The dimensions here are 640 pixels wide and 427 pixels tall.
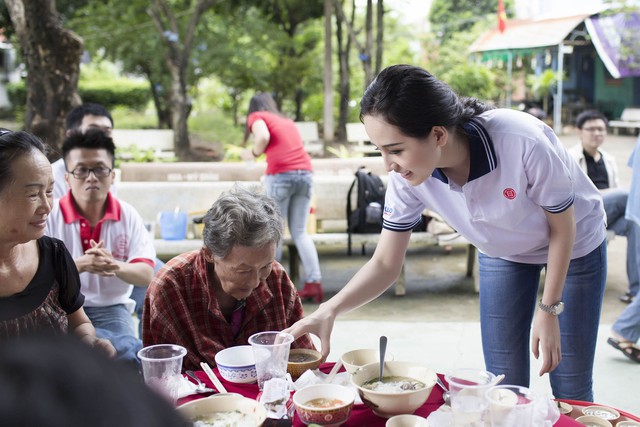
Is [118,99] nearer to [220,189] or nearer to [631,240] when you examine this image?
[220,189]

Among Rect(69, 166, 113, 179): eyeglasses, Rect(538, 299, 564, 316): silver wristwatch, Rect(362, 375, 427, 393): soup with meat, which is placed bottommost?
Rect(362, 375, 427, 393): soup with meat

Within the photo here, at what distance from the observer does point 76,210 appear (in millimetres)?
3482

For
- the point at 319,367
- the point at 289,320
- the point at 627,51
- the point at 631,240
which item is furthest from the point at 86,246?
the point at 627,51

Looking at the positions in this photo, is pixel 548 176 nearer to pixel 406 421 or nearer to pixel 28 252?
pixel 406 421

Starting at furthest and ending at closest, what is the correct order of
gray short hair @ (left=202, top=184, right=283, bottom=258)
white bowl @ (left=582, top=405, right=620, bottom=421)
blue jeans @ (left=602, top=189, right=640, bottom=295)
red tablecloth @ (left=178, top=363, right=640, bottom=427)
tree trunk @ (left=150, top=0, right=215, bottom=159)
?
1. tree trunk @ (left=150, top=0, right=215, bottom=159)
2. blue jeans @ (left=602, top=189, right=640, bottom=295)
3. gray short hair @ (left=202, top=184, right=283, bottom=258)
4. white bowl @ (left=582, top=405, right=620, bottom=421)
5. red tablecloth @ (left=178, top=363, right=640, bottom=427)

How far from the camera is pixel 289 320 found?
8.53 feet

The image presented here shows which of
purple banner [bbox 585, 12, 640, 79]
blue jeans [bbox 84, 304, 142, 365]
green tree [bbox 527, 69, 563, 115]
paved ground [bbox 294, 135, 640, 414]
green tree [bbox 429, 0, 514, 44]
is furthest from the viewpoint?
green tree [bbox 429, 0, 514, 44]

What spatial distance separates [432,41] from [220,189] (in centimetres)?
1882

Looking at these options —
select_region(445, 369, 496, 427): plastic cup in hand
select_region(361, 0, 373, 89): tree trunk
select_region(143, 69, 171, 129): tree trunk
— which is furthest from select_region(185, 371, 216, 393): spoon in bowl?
select_region(143, 69, 171, 129): tree trunk

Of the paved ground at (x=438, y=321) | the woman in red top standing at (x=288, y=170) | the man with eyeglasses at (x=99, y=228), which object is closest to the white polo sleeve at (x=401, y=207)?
the man with eyeglasses at (x=99, y=228)

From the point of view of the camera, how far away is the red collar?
3.45 meters

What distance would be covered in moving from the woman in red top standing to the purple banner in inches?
626

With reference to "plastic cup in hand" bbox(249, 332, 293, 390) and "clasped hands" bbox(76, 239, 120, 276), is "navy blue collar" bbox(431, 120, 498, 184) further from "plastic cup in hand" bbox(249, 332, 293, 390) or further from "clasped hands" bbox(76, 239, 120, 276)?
Answer: "clasped hands" bbox(76, 239, 120, 276)

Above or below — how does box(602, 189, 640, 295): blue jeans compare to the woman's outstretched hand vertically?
below
